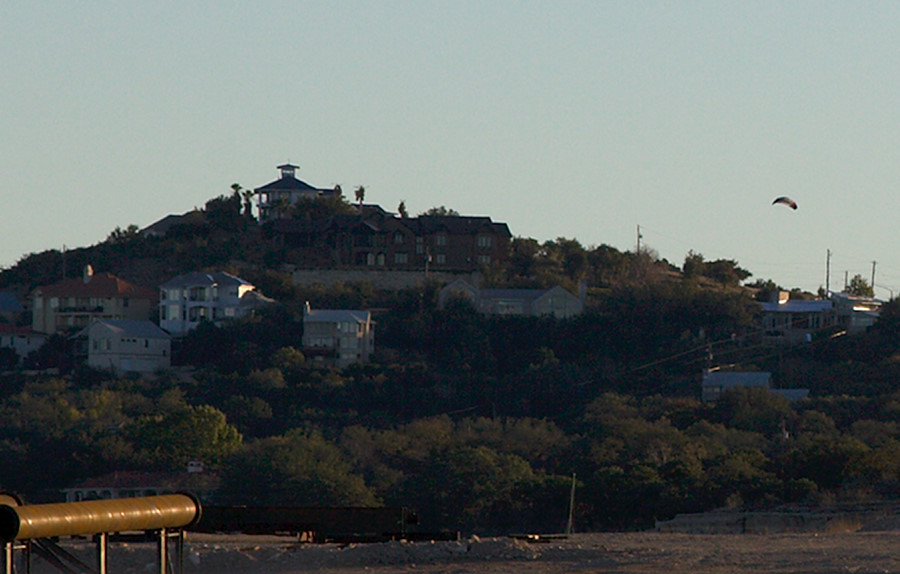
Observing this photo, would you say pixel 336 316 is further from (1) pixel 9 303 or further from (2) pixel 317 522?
(2) pixel 317 522

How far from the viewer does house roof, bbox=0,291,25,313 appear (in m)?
90.4

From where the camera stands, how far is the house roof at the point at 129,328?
3120 inches

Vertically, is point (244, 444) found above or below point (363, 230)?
below

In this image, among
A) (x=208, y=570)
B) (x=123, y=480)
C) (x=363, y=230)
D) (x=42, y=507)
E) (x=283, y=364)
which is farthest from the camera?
(x=363, y=230)

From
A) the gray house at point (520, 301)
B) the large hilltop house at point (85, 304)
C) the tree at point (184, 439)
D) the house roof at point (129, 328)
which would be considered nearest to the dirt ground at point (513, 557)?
the tree at point (184, 439)

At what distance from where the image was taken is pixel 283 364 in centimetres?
7556

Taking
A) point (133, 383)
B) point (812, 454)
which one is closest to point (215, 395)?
point (133, 383)

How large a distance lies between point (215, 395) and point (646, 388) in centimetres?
1702

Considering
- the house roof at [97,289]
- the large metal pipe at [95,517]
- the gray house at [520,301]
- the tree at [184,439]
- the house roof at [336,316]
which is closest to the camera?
the large metal pipe at [95,517]

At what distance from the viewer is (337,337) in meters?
78.9

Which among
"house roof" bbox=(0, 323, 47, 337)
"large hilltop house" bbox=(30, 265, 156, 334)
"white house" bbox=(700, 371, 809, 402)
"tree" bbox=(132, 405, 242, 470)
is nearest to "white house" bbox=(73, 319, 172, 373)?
"house roof" bbox=(0, 323, 47, 337)

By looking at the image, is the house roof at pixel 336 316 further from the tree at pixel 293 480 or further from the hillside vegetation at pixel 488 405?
the tree at pixel 293 480

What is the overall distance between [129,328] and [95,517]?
226 ft

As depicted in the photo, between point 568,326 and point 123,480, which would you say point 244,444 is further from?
point 568,326
